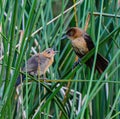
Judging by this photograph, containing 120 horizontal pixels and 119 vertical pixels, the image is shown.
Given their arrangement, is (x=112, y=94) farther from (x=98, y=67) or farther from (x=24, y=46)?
(x=24, y=46)

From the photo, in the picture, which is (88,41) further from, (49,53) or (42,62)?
(42,62)

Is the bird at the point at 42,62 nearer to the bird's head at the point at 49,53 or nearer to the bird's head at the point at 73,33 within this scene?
the bird's head at the point at 49,53

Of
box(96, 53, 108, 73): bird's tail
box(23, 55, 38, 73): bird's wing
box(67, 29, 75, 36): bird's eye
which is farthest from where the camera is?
box(67, 29, 75, 36): bird's eye

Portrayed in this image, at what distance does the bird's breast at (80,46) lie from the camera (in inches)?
102

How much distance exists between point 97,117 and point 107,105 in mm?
103

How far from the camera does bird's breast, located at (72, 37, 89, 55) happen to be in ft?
8.50

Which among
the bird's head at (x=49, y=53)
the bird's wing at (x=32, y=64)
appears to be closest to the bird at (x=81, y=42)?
the bird's head at (x=49, y=53)

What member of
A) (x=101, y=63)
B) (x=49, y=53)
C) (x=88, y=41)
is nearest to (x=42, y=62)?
(x=49, y=53)

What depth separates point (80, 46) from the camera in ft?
8.62

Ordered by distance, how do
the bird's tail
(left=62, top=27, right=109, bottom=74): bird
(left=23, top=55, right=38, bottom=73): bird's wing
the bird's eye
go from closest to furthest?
the bird's tail < (left=62, top=27, right=109, bottom=74): bird < (left=23, top=55, right=38, bottom=73): bird's wing < the bird's eye

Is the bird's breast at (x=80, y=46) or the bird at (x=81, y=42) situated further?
the bird's breast at (x=80, y=46)

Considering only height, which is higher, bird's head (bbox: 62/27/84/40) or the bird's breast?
bird's head (bbox: 62/27/84/40)

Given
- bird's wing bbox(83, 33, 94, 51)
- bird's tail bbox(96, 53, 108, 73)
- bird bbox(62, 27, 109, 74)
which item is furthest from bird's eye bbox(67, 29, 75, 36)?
bird's tail bbox(96, 53, 108, 73)

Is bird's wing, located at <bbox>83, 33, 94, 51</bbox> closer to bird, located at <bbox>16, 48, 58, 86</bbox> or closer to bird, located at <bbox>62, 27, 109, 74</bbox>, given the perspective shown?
bird, located at <bbox>62, 27, 109, 74</bbox>
